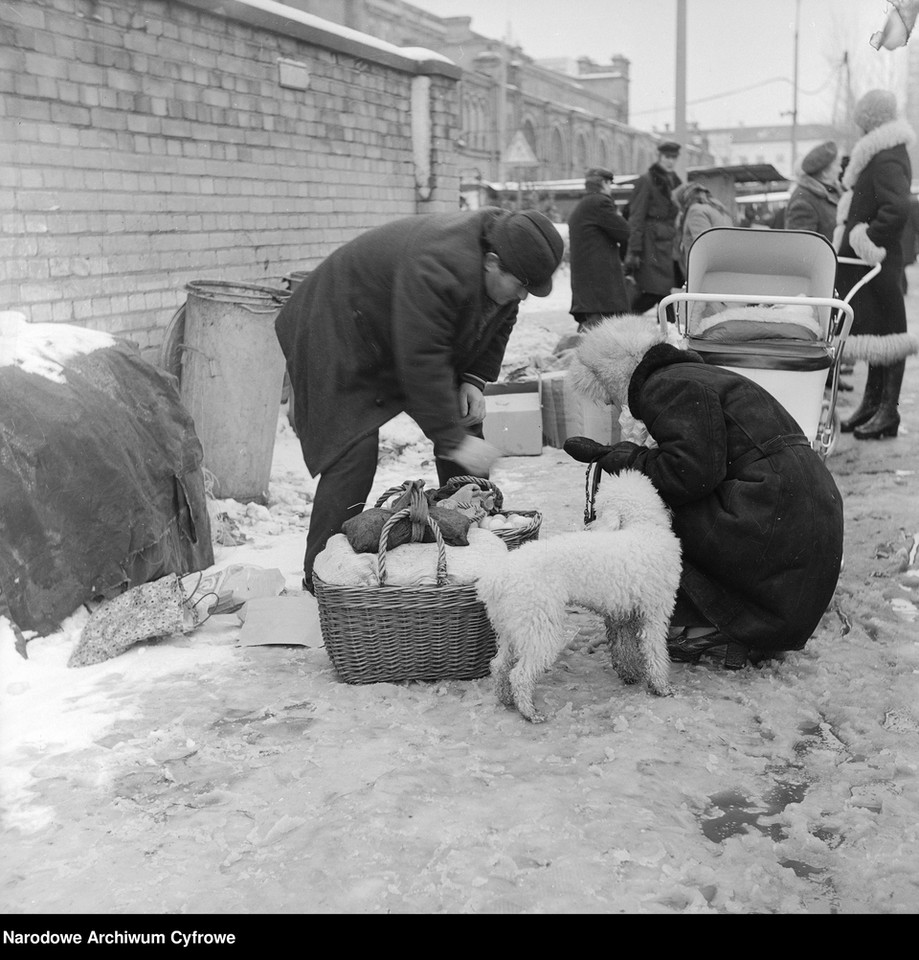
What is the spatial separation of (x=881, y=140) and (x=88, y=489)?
562 cm

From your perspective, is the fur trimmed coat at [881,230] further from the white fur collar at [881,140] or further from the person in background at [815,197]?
the person in background at [815,197]

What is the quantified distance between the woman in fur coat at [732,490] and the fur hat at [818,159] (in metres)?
6.31

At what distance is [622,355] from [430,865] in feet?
6.25

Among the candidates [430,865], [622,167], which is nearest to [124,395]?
[430,865]

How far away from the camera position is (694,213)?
9445mm

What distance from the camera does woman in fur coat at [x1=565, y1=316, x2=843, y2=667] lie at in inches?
138

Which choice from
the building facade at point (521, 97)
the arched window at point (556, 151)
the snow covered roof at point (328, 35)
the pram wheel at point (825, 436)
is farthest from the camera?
the arched window at point (556, 151)

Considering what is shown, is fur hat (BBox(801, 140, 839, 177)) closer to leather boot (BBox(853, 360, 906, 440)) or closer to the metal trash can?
leather boot (BBox(853, 360, 906, 440))

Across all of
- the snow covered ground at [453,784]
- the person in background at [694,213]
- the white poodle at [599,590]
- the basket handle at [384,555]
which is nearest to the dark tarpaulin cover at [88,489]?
the snow covered ground at [453,784]

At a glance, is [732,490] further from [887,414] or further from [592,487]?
[887,414]

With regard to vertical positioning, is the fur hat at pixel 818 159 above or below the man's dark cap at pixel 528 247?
above

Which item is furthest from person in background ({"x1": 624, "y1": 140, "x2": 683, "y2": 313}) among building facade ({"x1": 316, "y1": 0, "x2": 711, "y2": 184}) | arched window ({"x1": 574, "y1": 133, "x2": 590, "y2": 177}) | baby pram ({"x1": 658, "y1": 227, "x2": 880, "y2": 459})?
arched window ({"x1": 574, "y1": 133, "x2": 590, "y2": 177})

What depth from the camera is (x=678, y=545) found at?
3482mm

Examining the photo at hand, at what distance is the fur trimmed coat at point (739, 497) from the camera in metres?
3.50
